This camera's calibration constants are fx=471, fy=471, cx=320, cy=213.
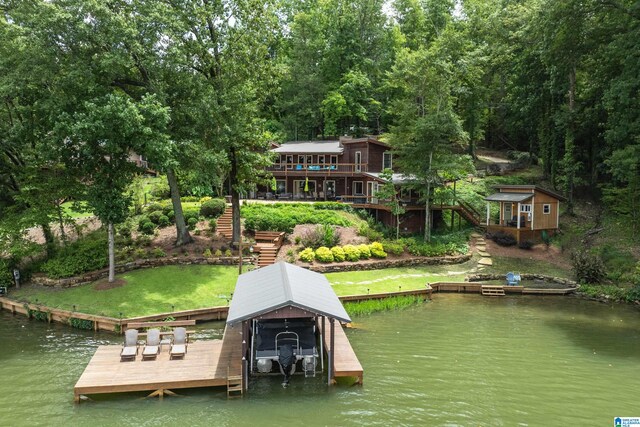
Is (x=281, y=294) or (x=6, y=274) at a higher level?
(x=281, y=294)

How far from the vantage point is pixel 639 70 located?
27.6 metres

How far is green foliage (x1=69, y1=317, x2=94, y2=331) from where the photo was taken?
21391 mm

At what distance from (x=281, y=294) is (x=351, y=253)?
1527 cm

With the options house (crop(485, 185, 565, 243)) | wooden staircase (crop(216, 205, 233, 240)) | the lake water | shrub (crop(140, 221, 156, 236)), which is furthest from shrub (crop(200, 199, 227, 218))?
house (crop(485, 185, 565, 243))

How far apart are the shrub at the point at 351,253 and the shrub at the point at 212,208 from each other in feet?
34.0

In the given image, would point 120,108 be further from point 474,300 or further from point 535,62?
point 535,62

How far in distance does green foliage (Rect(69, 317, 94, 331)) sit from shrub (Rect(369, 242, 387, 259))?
17184 millimetres

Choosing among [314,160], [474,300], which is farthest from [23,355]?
[314,160]

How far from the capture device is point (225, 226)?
33.9 m

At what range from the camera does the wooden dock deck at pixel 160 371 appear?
47.4ft

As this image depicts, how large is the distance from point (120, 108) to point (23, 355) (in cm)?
1196

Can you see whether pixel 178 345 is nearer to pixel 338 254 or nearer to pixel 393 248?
pixel 338 254

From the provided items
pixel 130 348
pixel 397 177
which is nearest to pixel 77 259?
pixel 130 348

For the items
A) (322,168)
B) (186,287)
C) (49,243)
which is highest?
(322,168)
